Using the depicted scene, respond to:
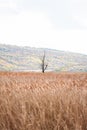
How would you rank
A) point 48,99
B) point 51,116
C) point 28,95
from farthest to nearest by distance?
point 28,95 → point 48,99 → point 51,116

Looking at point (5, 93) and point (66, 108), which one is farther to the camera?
point (5, 93)

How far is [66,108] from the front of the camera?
18.4 ft

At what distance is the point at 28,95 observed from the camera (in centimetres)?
659

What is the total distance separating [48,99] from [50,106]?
2.11ft

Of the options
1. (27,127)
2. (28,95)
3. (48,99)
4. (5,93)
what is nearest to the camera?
(27,127)

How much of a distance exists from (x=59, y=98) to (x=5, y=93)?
5.01ft

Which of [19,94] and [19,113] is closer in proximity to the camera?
[19,113]

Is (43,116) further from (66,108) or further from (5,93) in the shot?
(5,93)

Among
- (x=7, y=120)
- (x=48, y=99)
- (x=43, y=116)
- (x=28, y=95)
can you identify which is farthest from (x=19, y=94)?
(x=43, y=116)

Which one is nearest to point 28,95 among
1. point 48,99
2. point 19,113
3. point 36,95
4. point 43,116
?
point 36,95

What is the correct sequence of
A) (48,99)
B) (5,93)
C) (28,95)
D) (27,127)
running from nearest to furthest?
(27,127), (48,99), (28,95), (5,93)

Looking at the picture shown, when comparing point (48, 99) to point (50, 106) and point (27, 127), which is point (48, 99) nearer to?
point (50, 106)

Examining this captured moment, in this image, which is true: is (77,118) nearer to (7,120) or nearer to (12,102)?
(7,120)

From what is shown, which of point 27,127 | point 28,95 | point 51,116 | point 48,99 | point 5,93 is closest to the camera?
point 27,127
